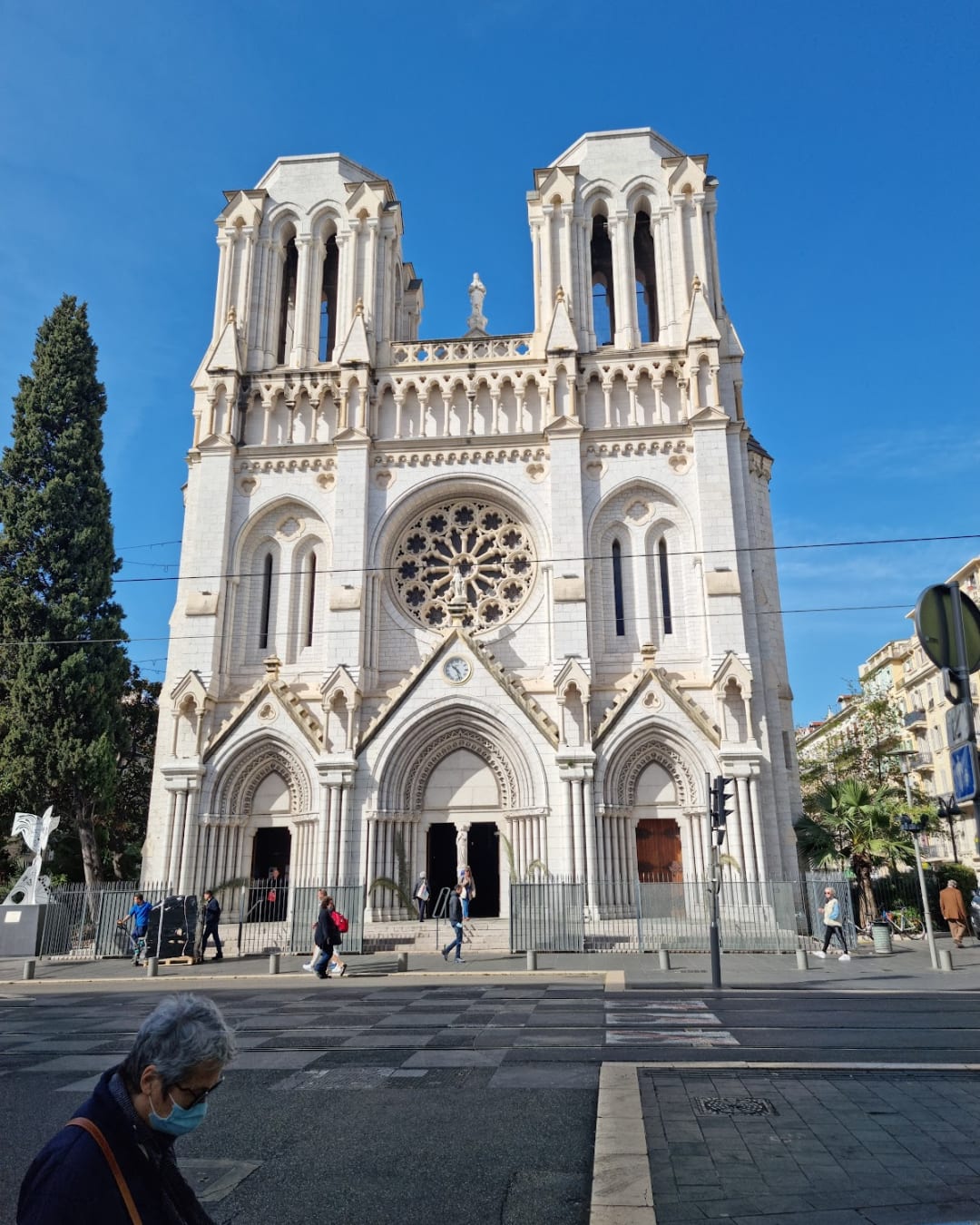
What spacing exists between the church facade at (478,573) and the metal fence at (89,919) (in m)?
1.84

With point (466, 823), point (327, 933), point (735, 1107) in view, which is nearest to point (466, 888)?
point (466, 823)

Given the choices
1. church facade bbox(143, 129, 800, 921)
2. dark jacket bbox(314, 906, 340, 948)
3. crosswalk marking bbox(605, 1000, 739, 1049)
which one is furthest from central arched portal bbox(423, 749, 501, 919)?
crosswalk marking bbox(605, 1000, 739, 1049)

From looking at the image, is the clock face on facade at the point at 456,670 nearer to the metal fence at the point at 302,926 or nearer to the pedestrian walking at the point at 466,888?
the pedestrian walking at the point at 466,888

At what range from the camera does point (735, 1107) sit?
6.93 metres

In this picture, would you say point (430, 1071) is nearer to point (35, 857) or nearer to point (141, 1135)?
point (141, 1135)

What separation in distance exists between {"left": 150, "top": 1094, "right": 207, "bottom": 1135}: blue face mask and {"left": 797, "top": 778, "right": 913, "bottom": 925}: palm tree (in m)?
25.0

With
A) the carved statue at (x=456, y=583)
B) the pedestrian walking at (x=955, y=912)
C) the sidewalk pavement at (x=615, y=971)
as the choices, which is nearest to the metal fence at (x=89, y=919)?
the sidewalk pavement at (x=615, y=971)

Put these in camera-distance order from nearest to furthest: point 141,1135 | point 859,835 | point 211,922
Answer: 1. point 141,1135
2. point 211,922
3. point 859,835

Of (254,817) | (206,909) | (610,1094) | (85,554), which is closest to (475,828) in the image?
(254,817)

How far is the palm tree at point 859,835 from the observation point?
25.1m

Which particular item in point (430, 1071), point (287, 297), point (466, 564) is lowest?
point (430, 1071)

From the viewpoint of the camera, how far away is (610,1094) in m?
6.99

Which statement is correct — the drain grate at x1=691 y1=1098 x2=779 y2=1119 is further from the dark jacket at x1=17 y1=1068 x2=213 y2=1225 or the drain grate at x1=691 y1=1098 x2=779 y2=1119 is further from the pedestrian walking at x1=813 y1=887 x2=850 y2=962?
the pedestrian walking at x1=813 y1=887 x2=850 y2=962

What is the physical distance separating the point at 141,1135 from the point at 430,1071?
667 centimetres
